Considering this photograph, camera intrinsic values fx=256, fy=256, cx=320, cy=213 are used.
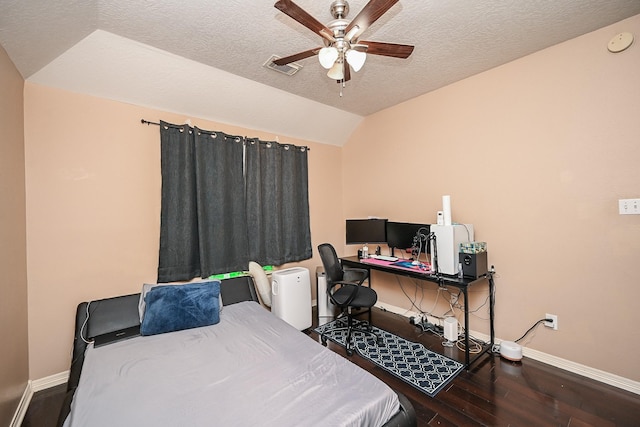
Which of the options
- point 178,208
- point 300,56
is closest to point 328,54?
point 300,56

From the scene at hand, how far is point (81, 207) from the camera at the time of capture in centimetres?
229

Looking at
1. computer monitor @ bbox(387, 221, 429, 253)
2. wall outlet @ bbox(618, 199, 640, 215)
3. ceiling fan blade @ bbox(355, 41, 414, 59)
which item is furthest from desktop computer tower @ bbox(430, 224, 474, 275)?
ceiling fan blade @ bbox(355, 41, 414, 59)

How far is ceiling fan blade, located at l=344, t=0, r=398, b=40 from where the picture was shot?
1271 millimetres

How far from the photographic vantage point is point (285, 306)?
9.73ft

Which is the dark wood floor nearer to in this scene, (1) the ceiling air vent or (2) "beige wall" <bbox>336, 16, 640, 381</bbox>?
(2) "beige wall" <bbox>336, 16, 640, 381</bbox>

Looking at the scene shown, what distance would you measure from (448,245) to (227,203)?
246 cm

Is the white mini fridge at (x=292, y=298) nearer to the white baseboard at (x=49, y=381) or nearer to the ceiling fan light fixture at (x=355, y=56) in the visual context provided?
the white baseboard at (x=49, y=381)

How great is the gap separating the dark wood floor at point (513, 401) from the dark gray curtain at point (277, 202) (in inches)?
69.5

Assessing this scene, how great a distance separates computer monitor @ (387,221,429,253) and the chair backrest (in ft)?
2.88

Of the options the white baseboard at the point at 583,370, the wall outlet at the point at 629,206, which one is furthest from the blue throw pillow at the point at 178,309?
the wall outlet at the point at 629,206

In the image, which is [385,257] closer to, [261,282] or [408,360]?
[408,360]

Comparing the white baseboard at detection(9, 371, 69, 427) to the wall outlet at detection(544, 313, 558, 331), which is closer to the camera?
the white baseboard at detection(9, 371, 69, 427)

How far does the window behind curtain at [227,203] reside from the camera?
269 centimetres

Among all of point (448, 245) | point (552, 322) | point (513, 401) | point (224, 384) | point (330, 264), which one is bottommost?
point (513, 401)
